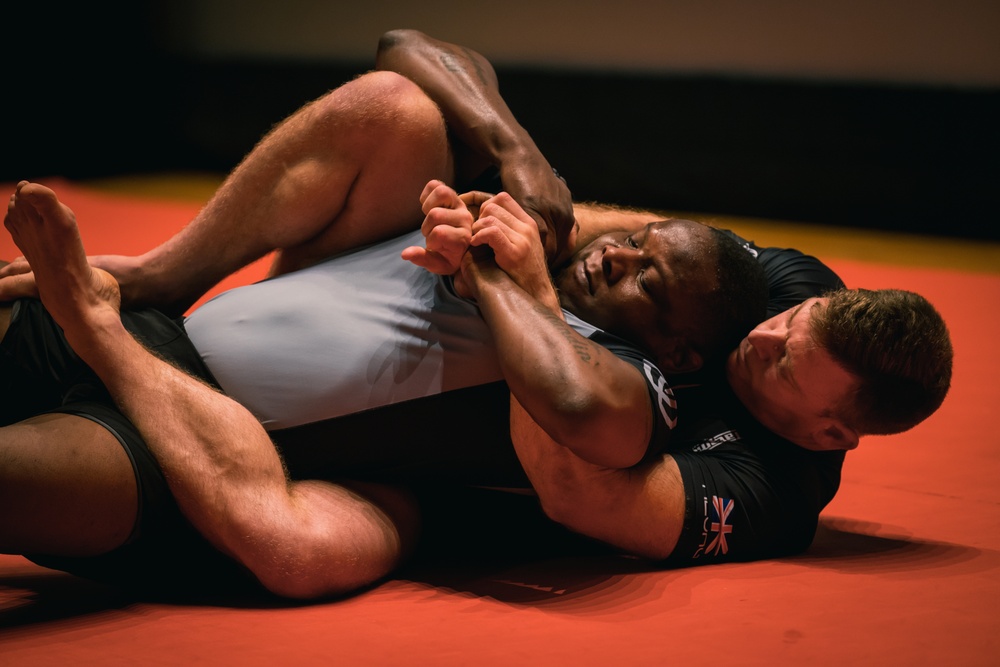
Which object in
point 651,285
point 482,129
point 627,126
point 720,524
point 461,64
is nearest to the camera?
point 720,524

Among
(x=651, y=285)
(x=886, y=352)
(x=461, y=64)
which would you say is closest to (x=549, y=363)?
(x=651, y=285)

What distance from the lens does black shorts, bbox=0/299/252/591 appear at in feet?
5.43

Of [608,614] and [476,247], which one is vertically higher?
[476,247]

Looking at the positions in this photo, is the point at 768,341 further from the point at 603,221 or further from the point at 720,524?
the point at 603,221

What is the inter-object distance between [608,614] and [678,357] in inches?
21.3

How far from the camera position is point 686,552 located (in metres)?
1.80

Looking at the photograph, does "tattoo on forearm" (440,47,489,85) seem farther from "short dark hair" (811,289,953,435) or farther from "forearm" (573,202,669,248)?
"short dark hair" (811,289,953,435)

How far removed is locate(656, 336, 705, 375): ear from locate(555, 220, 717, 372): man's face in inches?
0.5

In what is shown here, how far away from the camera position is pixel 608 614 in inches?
63.9

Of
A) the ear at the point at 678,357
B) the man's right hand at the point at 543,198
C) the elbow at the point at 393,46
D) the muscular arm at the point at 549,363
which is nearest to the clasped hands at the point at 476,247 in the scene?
the muscular arm at the point at 549,363

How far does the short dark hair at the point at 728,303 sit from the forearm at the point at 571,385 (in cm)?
29

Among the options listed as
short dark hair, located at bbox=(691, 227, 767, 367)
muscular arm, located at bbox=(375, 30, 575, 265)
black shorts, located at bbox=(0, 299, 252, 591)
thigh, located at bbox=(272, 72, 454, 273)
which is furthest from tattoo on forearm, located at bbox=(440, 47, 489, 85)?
black shorts, located at bbox=(0, 299, 252, 591)

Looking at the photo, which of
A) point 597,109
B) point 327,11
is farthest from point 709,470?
point 327,11

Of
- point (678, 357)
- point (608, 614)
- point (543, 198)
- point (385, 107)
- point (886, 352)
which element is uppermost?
point (385, 107)
